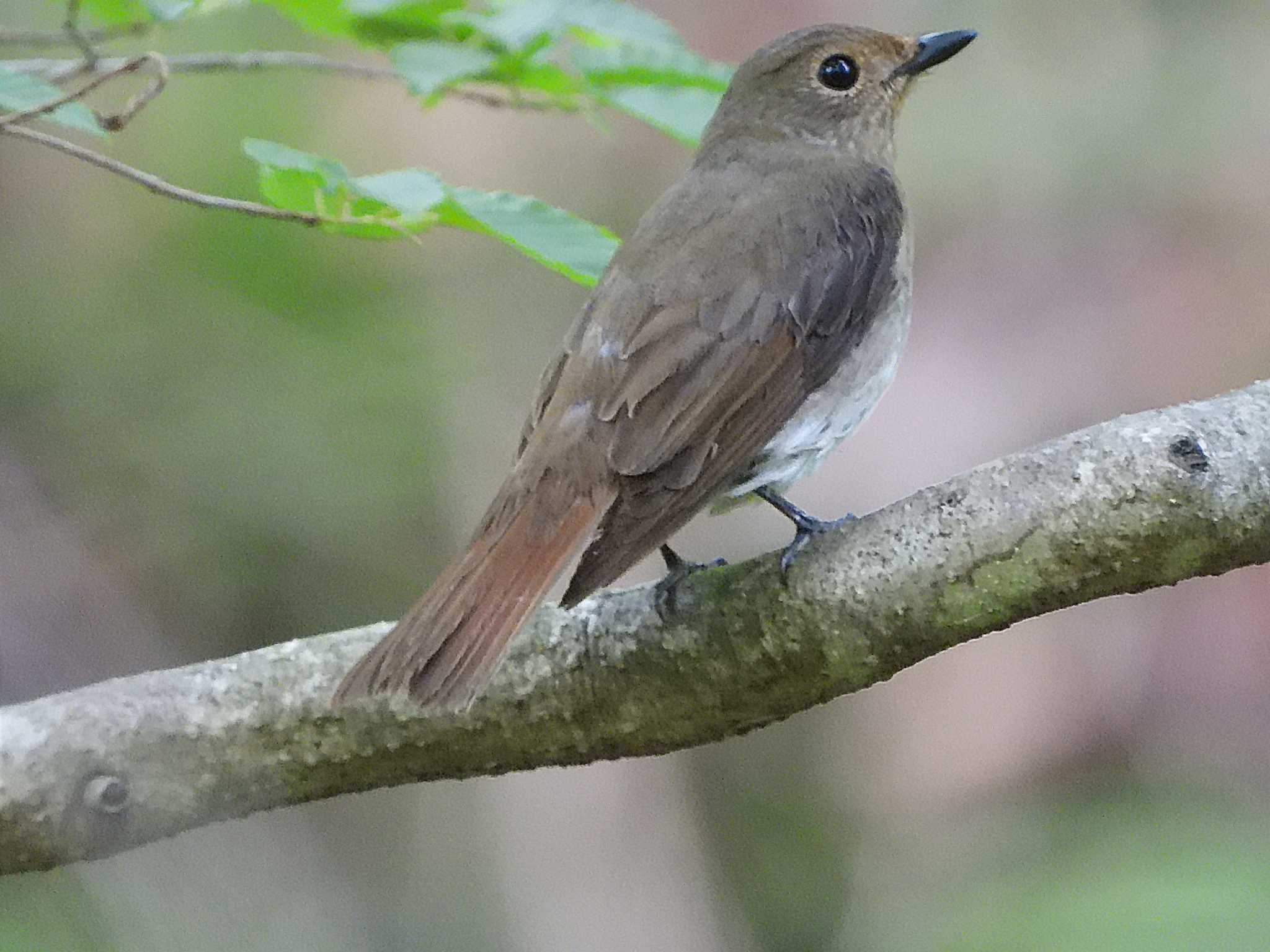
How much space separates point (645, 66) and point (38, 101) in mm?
853

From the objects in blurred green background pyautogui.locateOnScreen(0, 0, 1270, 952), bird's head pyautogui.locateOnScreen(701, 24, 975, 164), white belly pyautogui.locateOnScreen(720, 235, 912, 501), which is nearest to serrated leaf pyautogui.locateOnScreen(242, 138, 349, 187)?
white belly pyautogui.locateOnScreen(720, 235, 912, 501)

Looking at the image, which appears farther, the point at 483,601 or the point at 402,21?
the point at 402,21

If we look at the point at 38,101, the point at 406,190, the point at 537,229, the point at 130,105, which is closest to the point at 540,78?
the point at 537,229

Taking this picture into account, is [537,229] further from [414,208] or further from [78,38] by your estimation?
[78,38]

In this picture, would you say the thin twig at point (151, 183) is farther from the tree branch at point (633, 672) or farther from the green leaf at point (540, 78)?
the tree branch at point (633, 672)

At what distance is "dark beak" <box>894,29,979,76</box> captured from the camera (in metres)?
3.27

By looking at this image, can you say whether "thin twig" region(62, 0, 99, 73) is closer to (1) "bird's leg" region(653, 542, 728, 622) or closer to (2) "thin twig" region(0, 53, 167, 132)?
(2) "thin twig" region(0, 53, 167, 132)

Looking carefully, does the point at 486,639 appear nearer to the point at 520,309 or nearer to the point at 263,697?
the point at 263,697

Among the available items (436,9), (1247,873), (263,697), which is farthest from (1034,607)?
(1247,873)

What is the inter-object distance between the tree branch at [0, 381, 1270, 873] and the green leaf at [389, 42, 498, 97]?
2.60ft

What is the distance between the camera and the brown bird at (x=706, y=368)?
2283 millimetres

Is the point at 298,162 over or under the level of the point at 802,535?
over

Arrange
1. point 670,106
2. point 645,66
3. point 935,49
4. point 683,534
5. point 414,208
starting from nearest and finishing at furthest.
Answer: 1. point 414,208
2. point 645,66
3. point 670,106
4. point 935,49
5. point 683,534

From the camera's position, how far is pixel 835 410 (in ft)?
9.04
